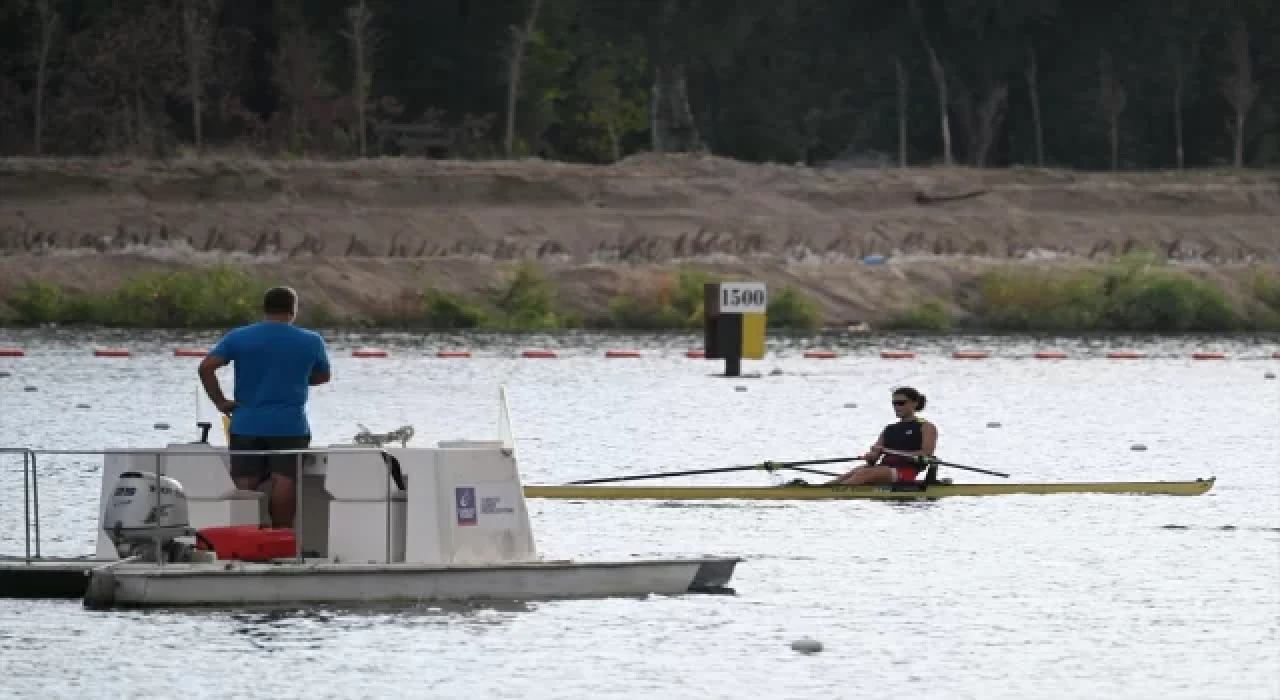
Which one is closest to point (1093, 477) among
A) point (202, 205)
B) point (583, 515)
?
point (583, 515)

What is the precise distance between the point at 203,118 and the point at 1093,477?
55882mm

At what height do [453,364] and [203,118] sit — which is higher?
[203,118]

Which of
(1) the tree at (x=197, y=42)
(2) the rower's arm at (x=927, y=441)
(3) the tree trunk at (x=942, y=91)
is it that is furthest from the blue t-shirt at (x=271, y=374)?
(3) the tree trunk at (x=942, y=91)

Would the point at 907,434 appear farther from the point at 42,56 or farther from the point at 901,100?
the point at 901,100

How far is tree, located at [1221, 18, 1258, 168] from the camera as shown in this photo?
84.1 meters

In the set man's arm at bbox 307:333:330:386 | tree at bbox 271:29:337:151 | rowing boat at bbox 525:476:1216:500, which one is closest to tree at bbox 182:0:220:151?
tree at bbox 271:29:337:151

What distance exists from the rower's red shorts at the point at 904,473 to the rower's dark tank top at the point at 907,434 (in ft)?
Result: 0.80

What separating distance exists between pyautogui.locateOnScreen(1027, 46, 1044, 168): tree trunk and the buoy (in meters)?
67.3

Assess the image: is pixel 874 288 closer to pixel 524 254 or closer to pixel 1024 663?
pixel 524 254

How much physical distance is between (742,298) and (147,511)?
30.8m

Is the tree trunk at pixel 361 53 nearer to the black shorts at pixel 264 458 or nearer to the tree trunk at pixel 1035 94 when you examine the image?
the tree trunk at pixel 1035 94

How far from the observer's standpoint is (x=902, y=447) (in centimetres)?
2772

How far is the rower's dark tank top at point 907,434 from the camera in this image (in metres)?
27.6

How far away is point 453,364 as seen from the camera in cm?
5350
